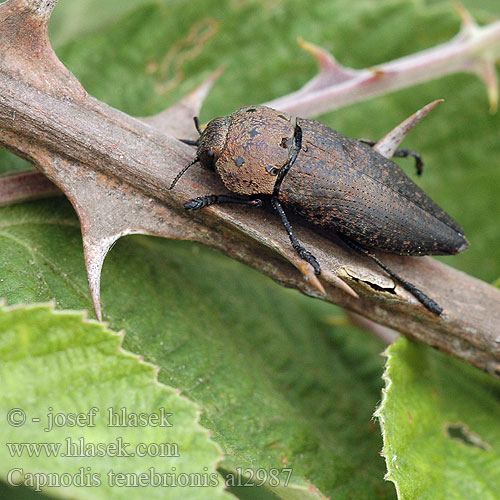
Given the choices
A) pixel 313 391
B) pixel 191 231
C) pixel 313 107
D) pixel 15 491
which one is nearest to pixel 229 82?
pixel 313 107

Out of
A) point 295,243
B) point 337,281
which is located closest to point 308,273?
point 337,281

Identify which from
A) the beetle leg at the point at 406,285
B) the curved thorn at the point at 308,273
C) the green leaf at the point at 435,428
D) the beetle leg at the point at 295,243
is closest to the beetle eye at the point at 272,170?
the beetle leg at the point at 295,243

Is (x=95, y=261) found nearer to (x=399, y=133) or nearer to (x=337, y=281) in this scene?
(x=337, y=281)

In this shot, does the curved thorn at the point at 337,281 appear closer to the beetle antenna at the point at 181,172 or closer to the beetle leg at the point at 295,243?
the beetle leg at the point at 295,243

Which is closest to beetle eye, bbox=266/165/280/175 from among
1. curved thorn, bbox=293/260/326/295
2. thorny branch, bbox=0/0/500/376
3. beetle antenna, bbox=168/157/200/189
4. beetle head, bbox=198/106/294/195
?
beetle head, bbox=198/106/294/195

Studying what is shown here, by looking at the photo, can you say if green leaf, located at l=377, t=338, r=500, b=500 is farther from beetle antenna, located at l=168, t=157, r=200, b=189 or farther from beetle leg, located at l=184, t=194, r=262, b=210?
beetle antenna, located at l=168, t=157, r=200, b=189

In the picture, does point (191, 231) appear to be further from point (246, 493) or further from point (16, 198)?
point (246, 493)
